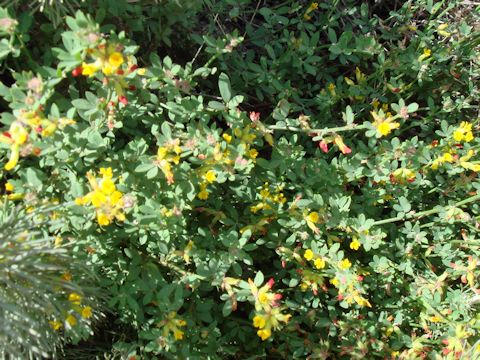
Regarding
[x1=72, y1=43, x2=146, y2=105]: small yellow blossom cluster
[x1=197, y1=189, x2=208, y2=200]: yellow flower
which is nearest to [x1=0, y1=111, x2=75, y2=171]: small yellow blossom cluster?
[x1=72, y1=43, x2=146, y2=105]: small yellow blossom cluster

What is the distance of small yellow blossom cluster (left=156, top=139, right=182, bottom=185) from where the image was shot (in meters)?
1.74

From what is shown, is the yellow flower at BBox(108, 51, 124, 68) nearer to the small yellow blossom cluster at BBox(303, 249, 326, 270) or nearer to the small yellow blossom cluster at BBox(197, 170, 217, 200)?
the small yellow blossom cluster at BBox(197, 170, 217, 200)

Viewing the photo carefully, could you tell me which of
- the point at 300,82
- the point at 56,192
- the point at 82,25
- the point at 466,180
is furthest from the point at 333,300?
the point at 82,25

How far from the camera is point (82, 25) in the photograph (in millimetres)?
1512

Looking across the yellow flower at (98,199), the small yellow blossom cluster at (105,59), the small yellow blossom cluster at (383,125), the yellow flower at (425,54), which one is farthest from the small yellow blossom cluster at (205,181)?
the yellow flower at (425,54)

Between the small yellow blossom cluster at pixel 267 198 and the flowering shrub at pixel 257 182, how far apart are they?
0.03 meters

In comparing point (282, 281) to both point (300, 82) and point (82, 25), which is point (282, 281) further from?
point (82, 25)

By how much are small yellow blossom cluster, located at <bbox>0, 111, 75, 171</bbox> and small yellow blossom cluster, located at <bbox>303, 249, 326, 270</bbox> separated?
3.40 feet

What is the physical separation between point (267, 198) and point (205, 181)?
295mm

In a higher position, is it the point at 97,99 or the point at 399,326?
the point at 97,99

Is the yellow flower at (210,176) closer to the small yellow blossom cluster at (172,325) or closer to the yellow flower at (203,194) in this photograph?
the yellow flower at (203,194)

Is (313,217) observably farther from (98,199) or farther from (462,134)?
(98,199)

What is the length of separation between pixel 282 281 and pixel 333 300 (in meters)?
0.22

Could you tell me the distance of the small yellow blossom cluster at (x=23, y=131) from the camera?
153 cm
